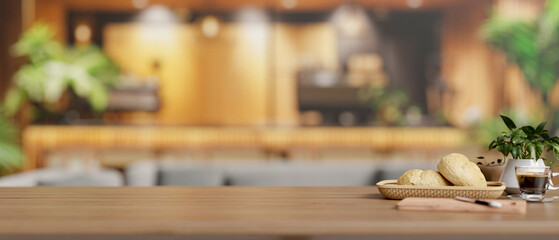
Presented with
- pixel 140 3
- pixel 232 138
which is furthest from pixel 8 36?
pixel 232 138

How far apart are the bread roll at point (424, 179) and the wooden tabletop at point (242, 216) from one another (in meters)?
0.07

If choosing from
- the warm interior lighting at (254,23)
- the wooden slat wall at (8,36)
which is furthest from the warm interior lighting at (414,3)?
the wooden slat wall at (8,36)

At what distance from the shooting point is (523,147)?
1.63 m

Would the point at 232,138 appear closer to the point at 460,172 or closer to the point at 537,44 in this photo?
the point at 537,44

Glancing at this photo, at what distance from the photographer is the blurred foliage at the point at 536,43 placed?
316 inches

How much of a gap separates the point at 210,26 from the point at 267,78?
3.92ft

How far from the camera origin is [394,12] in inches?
397

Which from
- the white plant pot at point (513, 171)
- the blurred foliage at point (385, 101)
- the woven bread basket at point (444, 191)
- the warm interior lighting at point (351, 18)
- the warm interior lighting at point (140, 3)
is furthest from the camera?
Answer: the warm interior lighting at point (351, 18)

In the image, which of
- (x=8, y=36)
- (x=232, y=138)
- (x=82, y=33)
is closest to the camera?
(x=8, y=36)

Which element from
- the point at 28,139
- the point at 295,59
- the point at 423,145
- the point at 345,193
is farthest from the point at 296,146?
the point at 345,193

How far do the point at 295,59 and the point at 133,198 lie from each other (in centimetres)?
923

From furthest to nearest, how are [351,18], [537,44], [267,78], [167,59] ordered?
[167,59], [267,78], [351,18], [537,44]

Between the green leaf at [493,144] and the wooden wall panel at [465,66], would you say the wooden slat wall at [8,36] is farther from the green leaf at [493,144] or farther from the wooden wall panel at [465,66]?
the green leaf at [493,144]

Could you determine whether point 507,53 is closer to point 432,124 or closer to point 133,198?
point 432,124
